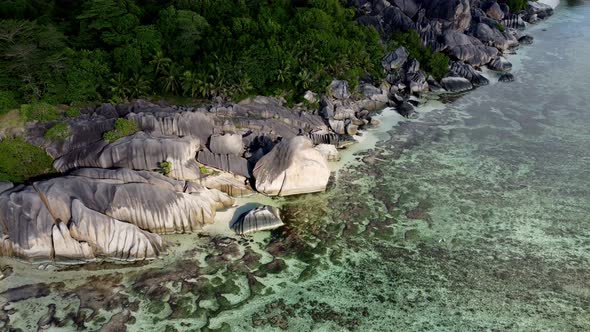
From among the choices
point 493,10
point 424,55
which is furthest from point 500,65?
point 493,10

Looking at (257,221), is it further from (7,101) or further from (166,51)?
(166,51)

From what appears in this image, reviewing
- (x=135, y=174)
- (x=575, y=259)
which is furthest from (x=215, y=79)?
(x=575, y=259)

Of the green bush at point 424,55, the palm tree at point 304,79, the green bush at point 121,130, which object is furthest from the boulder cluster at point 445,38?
the green bush at point 121,130

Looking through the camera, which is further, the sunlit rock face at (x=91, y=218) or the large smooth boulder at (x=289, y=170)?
the large smooth boulder at (x=289, y=170)

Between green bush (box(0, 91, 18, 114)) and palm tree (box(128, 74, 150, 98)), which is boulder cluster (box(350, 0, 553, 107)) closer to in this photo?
palm tree (box(128, 74, 150, 98))

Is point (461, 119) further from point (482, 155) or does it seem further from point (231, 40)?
point (231, 40)

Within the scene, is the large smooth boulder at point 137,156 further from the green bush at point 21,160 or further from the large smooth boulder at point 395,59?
the large smooth boulder at point 395,59

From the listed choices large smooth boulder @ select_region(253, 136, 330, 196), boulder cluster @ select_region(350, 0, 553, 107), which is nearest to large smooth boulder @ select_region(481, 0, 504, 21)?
boulder cluster @ select_region(350, 0, 553, 107)
